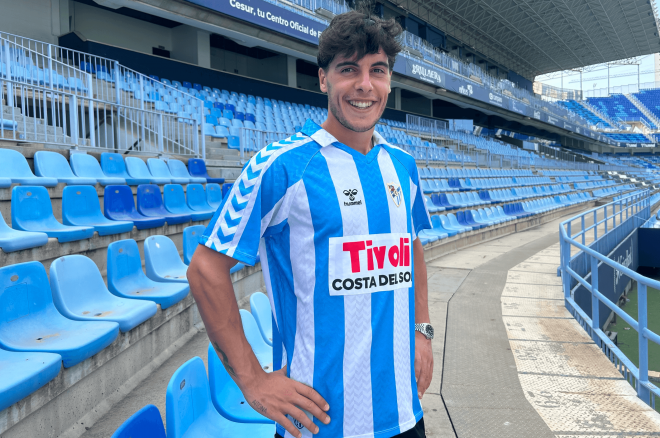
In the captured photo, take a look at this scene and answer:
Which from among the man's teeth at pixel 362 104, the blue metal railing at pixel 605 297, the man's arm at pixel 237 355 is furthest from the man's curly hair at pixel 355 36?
the blue metal railing at pixel 605 297

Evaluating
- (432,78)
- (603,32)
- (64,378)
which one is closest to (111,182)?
(64,378)

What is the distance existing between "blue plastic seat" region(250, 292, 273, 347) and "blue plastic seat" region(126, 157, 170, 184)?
2.94m

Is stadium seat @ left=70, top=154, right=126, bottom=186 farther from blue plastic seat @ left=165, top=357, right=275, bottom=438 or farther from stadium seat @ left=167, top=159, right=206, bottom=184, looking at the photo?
blue plastic seat @ left=165, top=357, right=275, bottom=438

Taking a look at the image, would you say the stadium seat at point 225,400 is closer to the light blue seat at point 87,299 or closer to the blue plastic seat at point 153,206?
the light blue seat at point 87,299

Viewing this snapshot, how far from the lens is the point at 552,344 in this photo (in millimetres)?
3562

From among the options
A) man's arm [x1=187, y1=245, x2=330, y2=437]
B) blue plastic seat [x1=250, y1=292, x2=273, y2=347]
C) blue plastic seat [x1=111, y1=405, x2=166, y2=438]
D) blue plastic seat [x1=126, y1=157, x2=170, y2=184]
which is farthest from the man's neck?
blue plastic seat [x1=126, y1=157, x2=170, y2=184]

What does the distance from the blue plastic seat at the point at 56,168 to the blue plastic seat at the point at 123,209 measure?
270mm

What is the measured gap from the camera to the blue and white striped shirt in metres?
1.01

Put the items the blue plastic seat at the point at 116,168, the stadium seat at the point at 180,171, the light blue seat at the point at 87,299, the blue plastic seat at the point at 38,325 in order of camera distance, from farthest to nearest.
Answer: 1. the stadium seat at the point at 180,171
2. the blue plastic seat at the point at 116,168
3. the light blue seat at the point at 87,299
4. the blue plastic seat at the point at 38,325

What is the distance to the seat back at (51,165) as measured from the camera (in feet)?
13.0

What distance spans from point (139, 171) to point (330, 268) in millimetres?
4568

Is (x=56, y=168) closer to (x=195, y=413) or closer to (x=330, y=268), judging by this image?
(x=195, y=413)

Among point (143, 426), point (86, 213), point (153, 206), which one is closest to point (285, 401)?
point (143, 426)

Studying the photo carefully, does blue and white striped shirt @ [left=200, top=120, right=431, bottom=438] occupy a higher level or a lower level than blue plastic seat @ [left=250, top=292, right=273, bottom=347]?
higher
